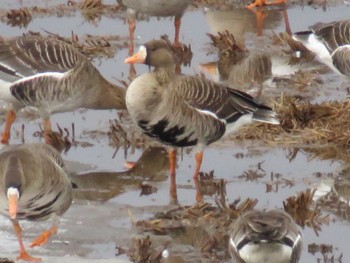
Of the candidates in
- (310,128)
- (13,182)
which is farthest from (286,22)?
(13,182)

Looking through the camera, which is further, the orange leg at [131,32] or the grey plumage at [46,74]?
the orange leg at [131,32]

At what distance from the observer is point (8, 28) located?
64.2ft

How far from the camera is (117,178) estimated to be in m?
12.7

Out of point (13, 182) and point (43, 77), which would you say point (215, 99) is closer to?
point (43, 77)

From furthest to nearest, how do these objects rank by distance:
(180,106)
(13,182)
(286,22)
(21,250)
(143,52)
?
(286,22) → (180,106) → (143,52) → (21,250) → (13,182)

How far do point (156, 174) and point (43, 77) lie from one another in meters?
1.80

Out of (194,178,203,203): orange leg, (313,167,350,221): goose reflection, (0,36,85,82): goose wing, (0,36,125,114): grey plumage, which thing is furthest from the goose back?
(0,36,85,82): goose wing

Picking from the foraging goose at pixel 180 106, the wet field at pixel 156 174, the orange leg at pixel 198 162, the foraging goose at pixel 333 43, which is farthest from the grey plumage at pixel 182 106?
the foraging goose at pixel 333 43

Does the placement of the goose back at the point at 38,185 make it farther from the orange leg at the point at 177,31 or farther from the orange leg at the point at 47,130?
the orange leg at the point at 177,31

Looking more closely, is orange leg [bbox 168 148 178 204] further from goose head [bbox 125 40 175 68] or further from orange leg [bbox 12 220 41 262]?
orange leg [bbox 12 220 41 262]

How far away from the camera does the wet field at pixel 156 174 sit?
10812 millimetres

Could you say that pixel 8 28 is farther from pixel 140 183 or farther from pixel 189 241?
pixel 189 241

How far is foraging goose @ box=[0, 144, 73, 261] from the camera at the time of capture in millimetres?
10031

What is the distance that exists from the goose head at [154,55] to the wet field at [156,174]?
123 cm
